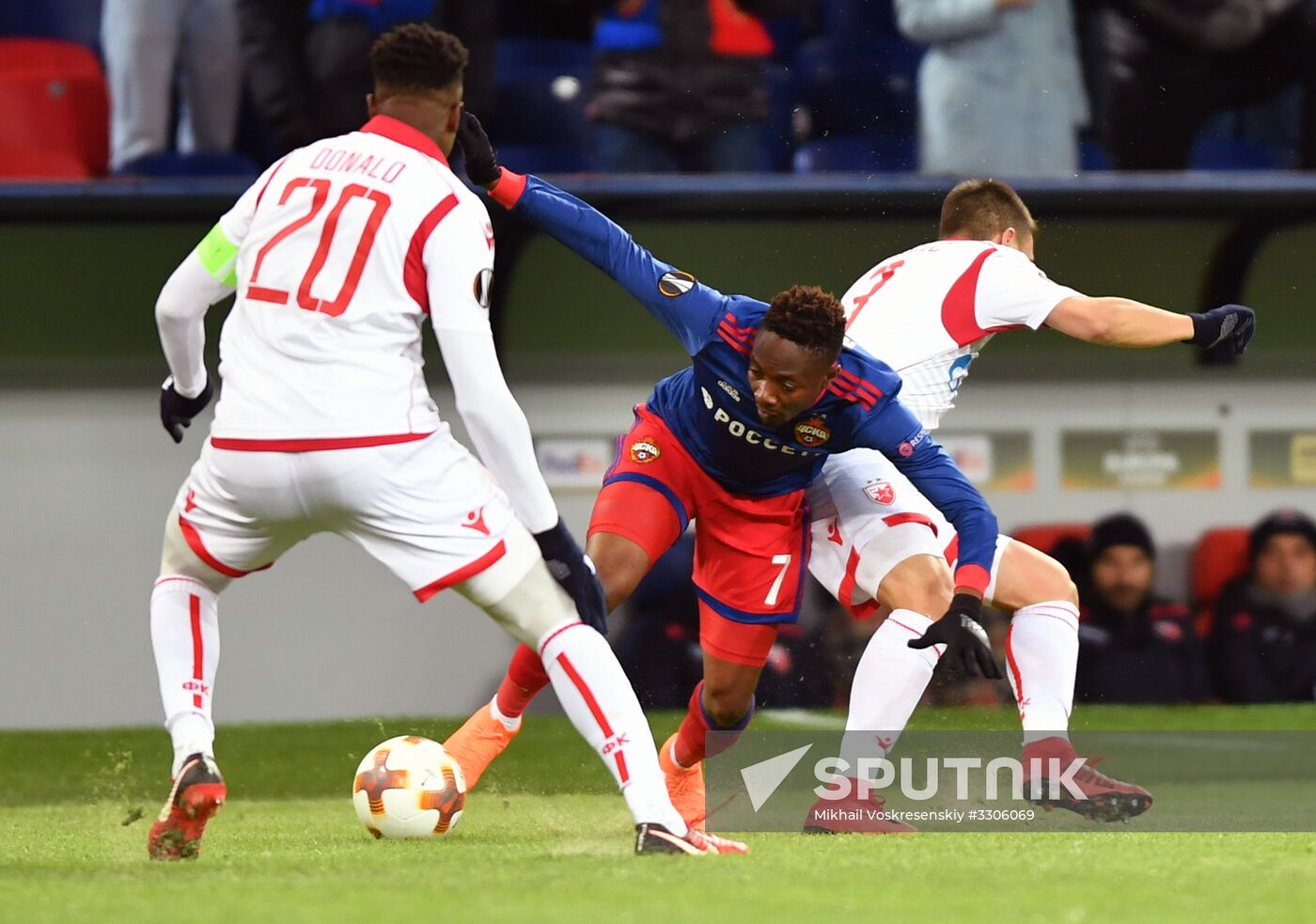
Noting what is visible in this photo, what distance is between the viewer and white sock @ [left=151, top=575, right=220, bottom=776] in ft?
12.4

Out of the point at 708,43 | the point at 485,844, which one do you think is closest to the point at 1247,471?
the point at 708,43

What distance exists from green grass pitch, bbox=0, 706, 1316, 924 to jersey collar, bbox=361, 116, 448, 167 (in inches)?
55.3

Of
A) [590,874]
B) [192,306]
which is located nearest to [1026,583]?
[590,874]

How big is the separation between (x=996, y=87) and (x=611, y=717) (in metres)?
4.58

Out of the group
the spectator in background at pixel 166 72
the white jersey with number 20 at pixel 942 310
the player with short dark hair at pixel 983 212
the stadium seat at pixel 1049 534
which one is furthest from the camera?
the stadium seat at pixel 1049 534

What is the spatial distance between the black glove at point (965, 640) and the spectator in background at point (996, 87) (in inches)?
149

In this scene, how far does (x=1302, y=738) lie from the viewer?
7895 millimetres

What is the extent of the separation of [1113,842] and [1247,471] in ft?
18.3

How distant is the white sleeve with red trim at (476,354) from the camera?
3.51m

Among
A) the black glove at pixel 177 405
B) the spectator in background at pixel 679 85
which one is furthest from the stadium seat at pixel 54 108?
the black glove at pixel 177 405

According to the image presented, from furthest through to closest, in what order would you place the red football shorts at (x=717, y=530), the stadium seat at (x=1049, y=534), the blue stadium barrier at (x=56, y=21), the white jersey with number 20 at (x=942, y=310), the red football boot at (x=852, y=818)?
the stadium seat at (x=1049, y=534) → the blue stadium barrier at (x=56, y=21) → the red football shorts at (x=717, y=530) → the white jersey with number 20 at (x=942, y=310) → the red football boot at (x=852, y=818)

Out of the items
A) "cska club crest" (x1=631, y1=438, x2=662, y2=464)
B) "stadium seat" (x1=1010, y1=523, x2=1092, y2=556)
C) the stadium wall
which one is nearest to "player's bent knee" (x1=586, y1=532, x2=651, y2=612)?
"cska club crest" (x1=631, y1=438, x2=662, y2=464)

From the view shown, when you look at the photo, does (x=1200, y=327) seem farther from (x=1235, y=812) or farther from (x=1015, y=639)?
(x=1235, y=812)

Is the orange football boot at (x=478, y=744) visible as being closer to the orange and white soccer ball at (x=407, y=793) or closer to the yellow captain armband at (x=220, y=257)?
the orange and white soccer ball at (x=407, y=793)
